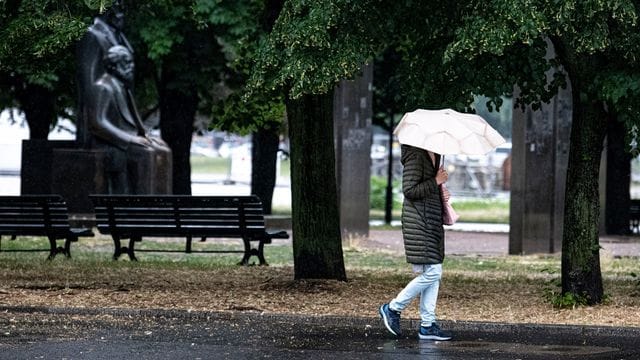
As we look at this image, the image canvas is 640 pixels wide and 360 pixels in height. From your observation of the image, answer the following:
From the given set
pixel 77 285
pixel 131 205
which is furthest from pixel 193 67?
pixel 77 285

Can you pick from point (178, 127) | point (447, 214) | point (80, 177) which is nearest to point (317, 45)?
point (447, 214)

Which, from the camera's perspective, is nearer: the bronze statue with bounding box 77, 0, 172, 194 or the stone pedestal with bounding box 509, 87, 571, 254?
the stone pedestal with bounding box 509, 87, 571, 254

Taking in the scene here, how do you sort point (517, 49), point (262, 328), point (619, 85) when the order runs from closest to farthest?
point (262, 328) → point (619, 85) → point (517, 49)

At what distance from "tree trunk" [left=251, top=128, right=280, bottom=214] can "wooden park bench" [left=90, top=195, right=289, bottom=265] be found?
1705 centimetres

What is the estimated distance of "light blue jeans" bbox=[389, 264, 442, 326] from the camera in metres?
11.7

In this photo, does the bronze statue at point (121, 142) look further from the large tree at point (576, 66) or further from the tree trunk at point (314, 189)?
the large tree at point (576, 66)

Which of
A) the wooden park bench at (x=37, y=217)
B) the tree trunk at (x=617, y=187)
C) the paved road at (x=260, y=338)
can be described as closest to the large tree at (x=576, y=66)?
the paved road at (x=260, y=338)

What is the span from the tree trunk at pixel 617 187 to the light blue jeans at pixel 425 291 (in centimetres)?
2288

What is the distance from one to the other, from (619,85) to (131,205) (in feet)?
26.8

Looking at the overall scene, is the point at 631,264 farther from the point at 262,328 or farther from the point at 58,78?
the point at 58,78

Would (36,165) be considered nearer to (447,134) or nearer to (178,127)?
(178,127)

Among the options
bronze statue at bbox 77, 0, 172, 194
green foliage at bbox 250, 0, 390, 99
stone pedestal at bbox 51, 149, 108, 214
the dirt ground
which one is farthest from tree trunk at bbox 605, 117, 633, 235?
green foliage at bbox 250, 0, 390, 99

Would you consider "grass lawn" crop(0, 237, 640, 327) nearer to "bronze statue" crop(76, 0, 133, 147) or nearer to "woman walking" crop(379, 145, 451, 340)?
"woman walking" crop(379, 145, 451, 340)

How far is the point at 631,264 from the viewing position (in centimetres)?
2153
